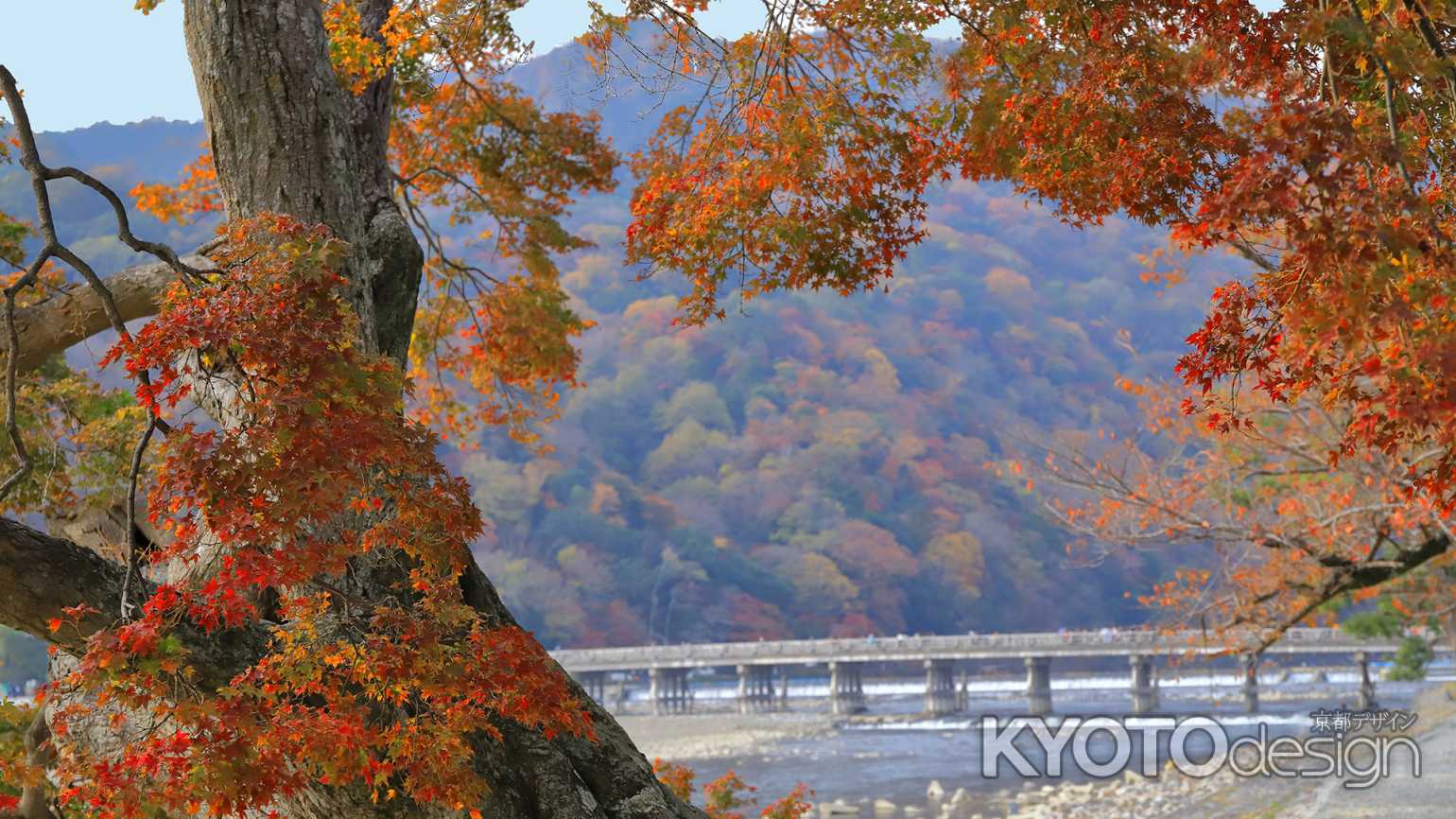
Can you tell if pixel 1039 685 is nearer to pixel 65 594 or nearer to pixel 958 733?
pixel 958 733

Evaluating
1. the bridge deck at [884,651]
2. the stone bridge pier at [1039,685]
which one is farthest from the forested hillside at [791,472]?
the stone bridge pier at [1039,685]

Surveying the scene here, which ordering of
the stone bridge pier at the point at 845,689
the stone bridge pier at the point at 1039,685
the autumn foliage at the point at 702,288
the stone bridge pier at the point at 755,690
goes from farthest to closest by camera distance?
the stone bridge pier at the point at 755,690 → the stone bridge pier at the point at 845,689 → the stone bridge pier at the point at 1039,685 → the autumn foliage at the point at 702,288

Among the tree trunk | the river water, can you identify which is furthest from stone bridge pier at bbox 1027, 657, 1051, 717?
the tree trunk

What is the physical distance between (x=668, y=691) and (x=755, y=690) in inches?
117

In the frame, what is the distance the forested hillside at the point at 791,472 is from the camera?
39.4 metres

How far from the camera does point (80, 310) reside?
4.49 meters

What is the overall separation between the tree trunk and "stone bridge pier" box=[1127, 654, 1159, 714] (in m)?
34.8

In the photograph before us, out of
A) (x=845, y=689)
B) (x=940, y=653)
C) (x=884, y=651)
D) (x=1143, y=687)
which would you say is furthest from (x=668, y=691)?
(x=1143, y=687)

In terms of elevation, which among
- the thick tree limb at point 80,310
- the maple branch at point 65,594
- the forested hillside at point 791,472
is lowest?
the maple branch at point 65,594

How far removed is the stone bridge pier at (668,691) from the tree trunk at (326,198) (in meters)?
34.3

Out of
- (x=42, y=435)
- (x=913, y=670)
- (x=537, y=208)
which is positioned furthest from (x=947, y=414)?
(x=42, y=435)

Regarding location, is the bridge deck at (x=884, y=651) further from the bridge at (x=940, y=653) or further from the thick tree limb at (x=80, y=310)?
the thick tree limb at (x=80, y=310)

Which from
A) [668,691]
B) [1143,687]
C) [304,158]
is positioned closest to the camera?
[304,158]

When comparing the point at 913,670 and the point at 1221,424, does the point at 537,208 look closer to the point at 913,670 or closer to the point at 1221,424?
the point at 1221,424
